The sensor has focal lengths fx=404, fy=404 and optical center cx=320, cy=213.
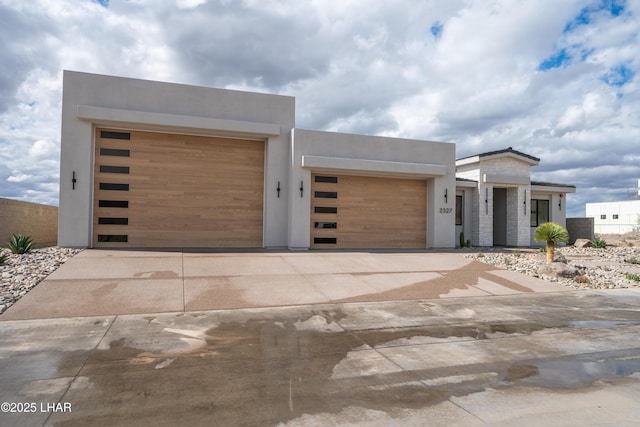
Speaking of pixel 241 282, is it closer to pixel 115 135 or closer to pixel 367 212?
pixel 115 135

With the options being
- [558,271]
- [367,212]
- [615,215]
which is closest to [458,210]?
[367,212]

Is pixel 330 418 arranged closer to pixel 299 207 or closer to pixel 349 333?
pixel 349 333

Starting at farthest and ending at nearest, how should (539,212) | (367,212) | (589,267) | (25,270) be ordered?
1. (539,212)
2. (367,212)
3. (589,267)
4. (25,270)

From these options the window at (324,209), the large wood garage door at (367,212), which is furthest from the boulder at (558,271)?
the window at (324,209)

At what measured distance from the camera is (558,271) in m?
11.5

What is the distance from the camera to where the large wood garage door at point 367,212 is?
15.4 metres

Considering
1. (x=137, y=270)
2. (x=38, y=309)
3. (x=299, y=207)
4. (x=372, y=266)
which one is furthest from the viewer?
(x=299, y=207)

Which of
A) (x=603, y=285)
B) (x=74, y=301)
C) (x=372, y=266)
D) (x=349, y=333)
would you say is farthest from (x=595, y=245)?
(x=74, y=301)

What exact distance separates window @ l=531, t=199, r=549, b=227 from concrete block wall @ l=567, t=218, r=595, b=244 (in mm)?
2341

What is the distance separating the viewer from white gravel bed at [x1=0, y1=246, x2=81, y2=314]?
7.45 meters

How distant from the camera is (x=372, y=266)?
11781 mm

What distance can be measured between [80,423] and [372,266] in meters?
9.15

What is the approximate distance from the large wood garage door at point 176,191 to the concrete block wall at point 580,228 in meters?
19.4

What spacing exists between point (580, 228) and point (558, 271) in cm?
1469
